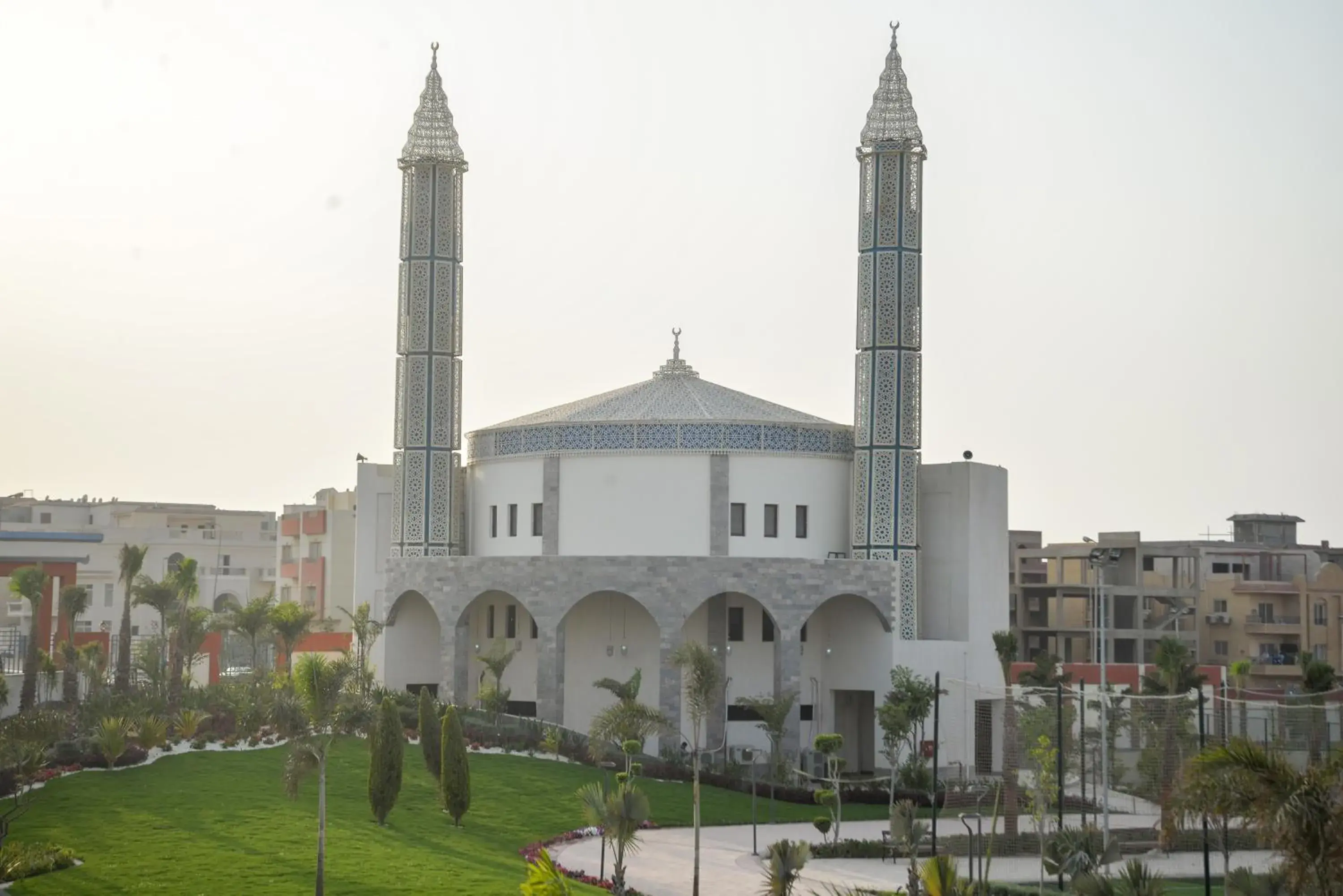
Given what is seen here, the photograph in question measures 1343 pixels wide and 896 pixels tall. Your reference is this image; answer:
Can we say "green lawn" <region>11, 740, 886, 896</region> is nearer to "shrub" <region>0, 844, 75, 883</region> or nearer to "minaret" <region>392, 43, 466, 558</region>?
"shrub" <region>0, 844, 75, 883</region>

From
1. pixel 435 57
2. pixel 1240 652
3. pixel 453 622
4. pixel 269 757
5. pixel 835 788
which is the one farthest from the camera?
pixel 1240 652

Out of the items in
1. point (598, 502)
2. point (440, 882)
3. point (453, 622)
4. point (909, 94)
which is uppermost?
point (909, 94)

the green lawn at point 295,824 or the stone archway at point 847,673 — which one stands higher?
the stone archway at point 847,673

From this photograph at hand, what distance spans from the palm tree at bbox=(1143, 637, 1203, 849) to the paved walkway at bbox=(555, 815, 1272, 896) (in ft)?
5.23

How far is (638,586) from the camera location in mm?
37688

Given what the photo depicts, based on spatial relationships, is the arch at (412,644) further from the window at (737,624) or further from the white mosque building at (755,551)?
the window at (737,624)

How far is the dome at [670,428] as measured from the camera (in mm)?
40219

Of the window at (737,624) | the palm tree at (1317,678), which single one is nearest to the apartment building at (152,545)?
the window at (737,624)

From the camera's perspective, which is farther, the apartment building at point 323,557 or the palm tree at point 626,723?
the apartment building at point 323,557

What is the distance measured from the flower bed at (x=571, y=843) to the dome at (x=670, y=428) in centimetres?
1253


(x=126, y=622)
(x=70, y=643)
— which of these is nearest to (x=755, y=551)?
(x=126, y=622)

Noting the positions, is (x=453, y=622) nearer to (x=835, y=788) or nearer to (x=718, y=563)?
(x=718, y=563)

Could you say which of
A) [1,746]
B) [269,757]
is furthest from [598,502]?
[1,746]

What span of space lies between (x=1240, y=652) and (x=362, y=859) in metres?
41.3
